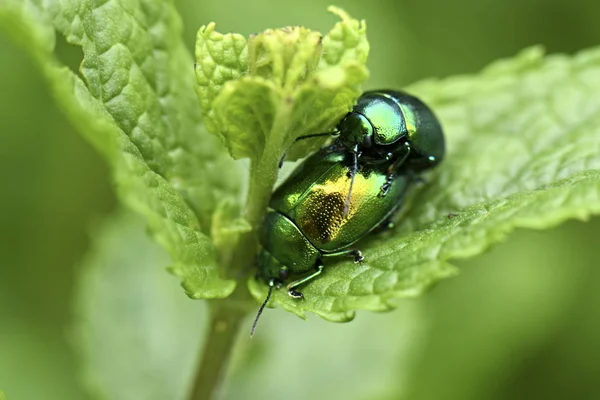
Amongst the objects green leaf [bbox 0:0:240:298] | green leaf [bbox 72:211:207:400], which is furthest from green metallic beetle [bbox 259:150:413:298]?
green leaf [bbox 72:211:207:400]

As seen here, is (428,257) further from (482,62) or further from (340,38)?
(482,62)

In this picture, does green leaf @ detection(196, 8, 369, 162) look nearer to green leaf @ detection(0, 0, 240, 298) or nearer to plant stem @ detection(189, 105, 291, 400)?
plant stem @ detection(189, 105, 291, 400)

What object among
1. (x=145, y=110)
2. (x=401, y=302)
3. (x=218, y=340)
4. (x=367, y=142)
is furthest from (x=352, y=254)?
(x=401, y=302)

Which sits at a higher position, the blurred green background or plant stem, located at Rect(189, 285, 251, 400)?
plant stem, located at Rect(189, 285, 251, 400)

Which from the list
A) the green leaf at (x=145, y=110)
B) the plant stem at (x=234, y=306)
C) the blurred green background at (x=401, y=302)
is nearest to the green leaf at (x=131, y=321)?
the blurred green background at (x=401, y=302)

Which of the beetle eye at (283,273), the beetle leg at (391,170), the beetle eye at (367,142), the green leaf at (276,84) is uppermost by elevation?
the green leaf at (276,84)

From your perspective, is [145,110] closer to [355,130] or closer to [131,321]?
[355,130]

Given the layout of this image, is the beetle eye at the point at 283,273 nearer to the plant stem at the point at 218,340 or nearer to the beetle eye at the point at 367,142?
the plant stem at the point at 218,340

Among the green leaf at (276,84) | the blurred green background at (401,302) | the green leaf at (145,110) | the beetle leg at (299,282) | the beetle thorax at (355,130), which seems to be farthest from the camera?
the blurred green background at (401,302)
